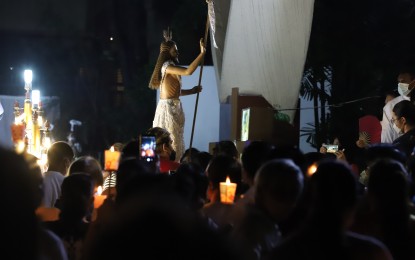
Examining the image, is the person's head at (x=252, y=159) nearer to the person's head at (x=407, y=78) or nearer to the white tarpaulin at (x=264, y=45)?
the person's head at (x=407, y=78)

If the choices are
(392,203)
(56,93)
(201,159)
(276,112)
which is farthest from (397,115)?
(56,93)

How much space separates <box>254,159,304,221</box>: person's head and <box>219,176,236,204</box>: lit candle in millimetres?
1198

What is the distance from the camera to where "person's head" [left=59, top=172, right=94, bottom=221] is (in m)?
4.75

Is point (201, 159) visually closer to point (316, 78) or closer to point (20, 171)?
point (20, 171)

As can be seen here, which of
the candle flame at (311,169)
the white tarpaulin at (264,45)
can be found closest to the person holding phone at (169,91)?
the white tarpaulin at (264,45)

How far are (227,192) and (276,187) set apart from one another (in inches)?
51.0

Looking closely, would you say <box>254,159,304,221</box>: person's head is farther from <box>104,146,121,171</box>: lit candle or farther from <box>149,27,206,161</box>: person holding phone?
<box>149,27,206,161</box>: person holding phone

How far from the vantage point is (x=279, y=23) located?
11062 millimetres

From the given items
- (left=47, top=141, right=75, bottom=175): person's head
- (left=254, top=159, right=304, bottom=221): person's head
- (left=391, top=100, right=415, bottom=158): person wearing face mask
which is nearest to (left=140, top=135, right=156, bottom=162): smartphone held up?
(left=47, top=141, right=75, bottom=175): person's head

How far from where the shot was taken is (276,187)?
399 cm

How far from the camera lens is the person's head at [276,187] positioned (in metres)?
3.96

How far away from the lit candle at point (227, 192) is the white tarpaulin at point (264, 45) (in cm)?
569

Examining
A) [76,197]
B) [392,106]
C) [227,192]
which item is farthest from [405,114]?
[76,197]

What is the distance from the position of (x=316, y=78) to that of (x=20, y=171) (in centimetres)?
1510
